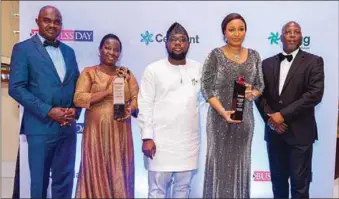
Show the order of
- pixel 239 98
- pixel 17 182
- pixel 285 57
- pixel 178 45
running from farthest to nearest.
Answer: pixel 17 182, pixel 285 57, pixel 178 45, pixel 239 98

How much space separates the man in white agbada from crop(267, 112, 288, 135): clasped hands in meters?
0.57

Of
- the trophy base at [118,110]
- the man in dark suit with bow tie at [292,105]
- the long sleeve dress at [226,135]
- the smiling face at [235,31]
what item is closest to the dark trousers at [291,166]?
the man in dark suit with bow tie at [292,105]

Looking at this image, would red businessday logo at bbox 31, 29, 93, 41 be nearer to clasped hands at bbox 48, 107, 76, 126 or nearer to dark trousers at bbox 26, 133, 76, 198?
clasped hands at bbox 48, 107, 76, 126

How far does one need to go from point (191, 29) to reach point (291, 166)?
1.43 metres

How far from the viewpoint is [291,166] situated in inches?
111

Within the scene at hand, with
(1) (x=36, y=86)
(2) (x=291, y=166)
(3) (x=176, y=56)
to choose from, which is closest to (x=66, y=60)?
(1) (x=36, y=86)

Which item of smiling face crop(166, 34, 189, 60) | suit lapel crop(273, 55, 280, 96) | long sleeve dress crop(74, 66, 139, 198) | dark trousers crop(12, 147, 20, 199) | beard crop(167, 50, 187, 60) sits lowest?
dark trousers crop(12, 147, 20, 199)

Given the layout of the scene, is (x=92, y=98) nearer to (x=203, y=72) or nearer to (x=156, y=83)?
(x=156, y=83)

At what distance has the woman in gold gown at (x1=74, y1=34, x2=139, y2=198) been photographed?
9.33 ft

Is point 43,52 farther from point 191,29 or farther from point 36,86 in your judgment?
point 191,29

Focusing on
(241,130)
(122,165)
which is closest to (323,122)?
(241,130)

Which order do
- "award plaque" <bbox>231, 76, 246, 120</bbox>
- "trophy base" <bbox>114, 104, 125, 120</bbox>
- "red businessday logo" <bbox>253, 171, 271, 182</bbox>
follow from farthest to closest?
"red businessday logo" <bbox>253, 171, 271, 182</bbox> < "trophy base" <bbox>114, 104, 125, 120</bbox> < "award plaque" <bbox>231, 76, 246, 120</bbox>

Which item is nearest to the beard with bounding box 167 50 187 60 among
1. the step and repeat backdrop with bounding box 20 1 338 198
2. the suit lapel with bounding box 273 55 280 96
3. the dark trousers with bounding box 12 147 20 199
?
the step and repeat backdrop with bounding box 20 1 338 198

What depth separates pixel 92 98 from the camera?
2.81 m
